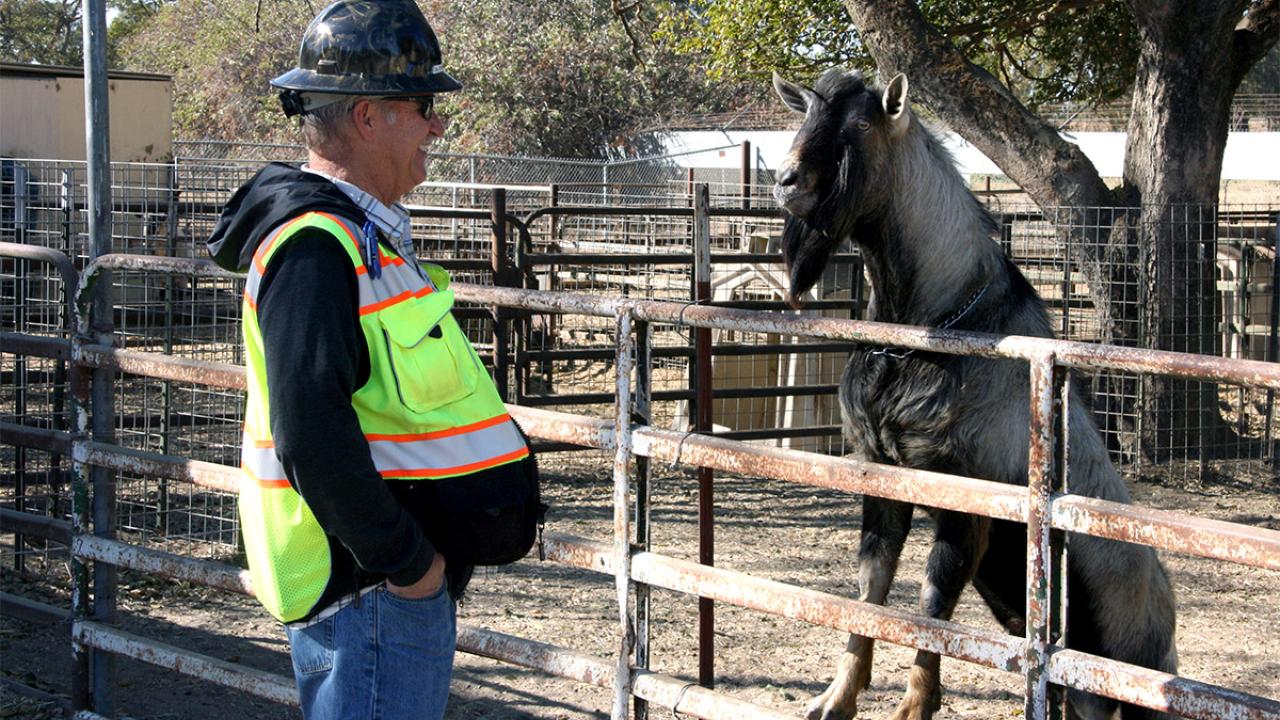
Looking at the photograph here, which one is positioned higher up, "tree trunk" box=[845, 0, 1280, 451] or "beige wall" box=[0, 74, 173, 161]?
"beige wall" box=[0, 74, 173, 161]

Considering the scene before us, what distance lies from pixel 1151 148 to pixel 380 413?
10057 mm

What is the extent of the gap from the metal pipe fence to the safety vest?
1.03 metres

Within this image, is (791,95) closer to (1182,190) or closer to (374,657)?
(374,657)

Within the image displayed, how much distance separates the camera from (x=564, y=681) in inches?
216

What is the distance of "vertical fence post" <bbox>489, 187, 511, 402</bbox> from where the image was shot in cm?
958

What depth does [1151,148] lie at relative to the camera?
11.0 meters

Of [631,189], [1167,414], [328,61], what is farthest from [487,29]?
[328,61]

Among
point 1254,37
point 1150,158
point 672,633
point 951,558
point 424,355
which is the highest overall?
point 1254,37

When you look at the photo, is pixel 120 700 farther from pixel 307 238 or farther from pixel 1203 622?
pixel 1203 622

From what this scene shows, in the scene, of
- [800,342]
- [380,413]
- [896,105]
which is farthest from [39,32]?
[380,413]

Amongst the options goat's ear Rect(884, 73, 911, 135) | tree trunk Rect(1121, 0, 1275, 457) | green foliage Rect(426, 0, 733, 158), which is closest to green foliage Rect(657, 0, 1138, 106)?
tree trunk Rect(1121, 0, 1275, 457)

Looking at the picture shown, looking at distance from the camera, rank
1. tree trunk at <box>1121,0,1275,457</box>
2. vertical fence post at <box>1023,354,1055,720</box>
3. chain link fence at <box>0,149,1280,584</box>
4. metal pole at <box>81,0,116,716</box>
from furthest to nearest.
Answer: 1. tree trunk at <box>1121,0,1275,457</box>
2. chain link fence at <box>0,149,1280,584</box>
3. metal pole at <box>81,0,116,716</box>
4. vertical fence post at <box>1023,354,1055,720</box>

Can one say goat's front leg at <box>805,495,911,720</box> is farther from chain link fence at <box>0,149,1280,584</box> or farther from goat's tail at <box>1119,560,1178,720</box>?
chain link fence at <box>0,149,1280,584</box>

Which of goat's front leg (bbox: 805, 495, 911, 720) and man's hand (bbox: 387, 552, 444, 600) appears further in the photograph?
goat's front leg (bbox: 805, 495, 911, 720)
